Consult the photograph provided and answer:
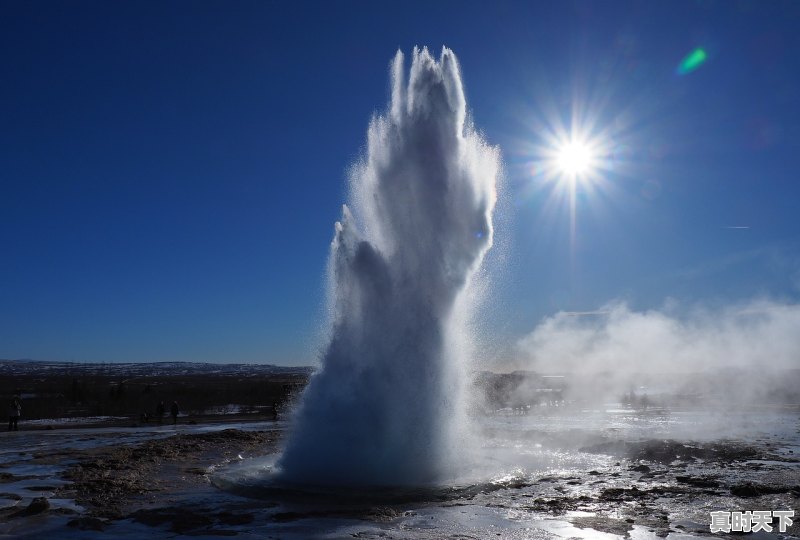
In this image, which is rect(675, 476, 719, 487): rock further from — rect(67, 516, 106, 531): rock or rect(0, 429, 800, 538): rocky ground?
rect(67, 516, 106, 531): rock

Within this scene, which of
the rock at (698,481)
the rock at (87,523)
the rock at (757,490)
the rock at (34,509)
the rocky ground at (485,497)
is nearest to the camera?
the rock at (87,523)

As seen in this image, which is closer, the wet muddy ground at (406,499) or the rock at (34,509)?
the wet muddy ground at (406,499)

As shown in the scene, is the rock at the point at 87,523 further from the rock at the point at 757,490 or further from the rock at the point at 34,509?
the rock at the point at 757,490

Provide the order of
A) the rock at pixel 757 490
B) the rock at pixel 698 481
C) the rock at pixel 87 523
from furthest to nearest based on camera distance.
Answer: the rock at pixel 698 481 < the rock at pixel 757 490 < the rock at pixel 87 523

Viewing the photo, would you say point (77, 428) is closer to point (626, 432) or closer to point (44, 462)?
point (44, 462)

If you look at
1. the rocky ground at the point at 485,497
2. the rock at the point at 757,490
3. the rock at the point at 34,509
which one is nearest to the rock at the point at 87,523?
the rocky ground at the point at 485,497

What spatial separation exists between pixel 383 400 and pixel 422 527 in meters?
4.60

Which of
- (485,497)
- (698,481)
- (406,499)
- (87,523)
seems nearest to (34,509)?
(87,523)

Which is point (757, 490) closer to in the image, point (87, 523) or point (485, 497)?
point (485, 497)

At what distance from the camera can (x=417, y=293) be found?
13.9 meters

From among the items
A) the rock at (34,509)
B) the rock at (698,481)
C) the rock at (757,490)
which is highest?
the rock at (757,490)

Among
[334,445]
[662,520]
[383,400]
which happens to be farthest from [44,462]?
[662,520]

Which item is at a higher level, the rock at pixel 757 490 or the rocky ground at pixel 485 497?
the rock at pixel 757 490

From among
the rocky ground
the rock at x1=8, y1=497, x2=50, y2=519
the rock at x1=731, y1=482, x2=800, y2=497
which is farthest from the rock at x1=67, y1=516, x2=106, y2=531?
the rock at x1=731, y1=482, x2=800, y2=497
